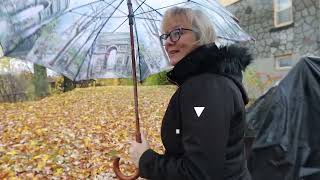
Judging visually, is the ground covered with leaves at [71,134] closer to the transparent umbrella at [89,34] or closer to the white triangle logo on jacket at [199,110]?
the transparent umbrella at [89,34]

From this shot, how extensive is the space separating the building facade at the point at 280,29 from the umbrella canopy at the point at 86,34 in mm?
9901

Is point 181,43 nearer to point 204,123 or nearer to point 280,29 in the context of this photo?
point 204,123

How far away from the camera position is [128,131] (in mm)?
9508

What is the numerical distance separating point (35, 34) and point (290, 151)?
81.3 inches

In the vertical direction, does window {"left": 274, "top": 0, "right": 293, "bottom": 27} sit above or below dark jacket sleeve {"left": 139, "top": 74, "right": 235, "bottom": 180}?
above

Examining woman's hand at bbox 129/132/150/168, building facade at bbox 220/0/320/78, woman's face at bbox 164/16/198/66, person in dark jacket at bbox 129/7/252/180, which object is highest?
building facade at bbox 220/0/320/78

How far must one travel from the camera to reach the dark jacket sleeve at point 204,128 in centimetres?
171

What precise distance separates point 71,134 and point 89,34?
6.52 metres

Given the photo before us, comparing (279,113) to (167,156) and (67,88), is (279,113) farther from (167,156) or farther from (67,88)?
(67,88)

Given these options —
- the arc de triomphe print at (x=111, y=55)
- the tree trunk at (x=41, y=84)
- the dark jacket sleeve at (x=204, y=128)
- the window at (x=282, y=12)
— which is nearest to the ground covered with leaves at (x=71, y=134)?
the tree trunk at (x=41, y=84)

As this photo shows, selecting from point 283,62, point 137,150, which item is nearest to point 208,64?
point 137,150

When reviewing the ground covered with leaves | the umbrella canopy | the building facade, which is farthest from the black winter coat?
the building facade

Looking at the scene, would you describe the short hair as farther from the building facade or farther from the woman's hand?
the building facade

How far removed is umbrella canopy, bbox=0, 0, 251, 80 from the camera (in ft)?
8.34
